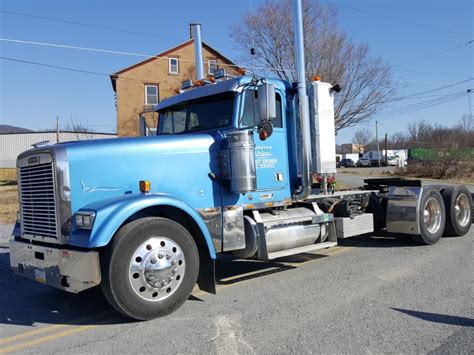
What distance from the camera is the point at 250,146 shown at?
5988mm

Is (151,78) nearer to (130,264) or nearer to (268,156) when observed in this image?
(268,156)

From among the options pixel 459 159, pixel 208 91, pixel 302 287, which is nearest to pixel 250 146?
pixel 208 91

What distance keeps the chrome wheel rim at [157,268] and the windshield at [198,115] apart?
6.78ft

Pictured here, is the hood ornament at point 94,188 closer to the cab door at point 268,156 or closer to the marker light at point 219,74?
the cab door at point 268,156

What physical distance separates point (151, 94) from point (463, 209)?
2750 cm

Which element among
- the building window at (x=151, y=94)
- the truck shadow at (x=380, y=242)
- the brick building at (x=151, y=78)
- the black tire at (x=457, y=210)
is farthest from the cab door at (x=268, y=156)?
the building window at (x=151, y=94)

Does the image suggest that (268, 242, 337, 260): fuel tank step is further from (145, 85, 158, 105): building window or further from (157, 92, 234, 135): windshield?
(145, 85, 158, 105): building window

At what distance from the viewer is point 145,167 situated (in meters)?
5.33

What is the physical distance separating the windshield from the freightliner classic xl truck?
16mm

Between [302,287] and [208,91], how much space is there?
2.97 meters

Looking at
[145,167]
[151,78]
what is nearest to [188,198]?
[145,167]

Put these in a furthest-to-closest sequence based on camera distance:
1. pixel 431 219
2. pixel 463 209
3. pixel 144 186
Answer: pixel 463 209, pixel 431 219, pixel 144 186

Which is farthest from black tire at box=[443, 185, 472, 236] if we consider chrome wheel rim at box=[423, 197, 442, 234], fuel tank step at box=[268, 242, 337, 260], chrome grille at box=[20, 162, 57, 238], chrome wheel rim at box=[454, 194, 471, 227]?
chrome grille at box=[20, 162, 57, 238]

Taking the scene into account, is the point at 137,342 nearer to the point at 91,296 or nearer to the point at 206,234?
the point at 206,234
